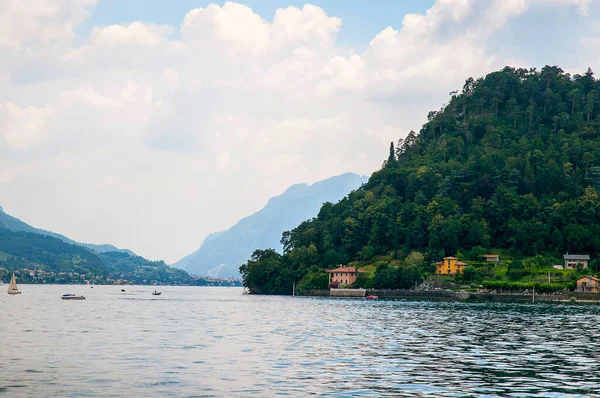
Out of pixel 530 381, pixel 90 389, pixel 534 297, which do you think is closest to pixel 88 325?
pixel 90 389

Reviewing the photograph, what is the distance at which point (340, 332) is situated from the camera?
80000 millimetres

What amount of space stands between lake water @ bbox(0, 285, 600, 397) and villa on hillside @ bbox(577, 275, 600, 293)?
102m

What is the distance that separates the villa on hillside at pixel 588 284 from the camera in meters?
184

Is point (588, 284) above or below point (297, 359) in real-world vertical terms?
above

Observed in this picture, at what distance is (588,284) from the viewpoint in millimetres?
184375

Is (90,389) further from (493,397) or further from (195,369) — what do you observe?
(493,397)

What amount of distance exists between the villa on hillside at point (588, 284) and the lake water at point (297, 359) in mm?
102047

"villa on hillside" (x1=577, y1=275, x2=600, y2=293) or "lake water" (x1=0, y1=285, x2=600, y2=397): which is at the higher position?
"villa on hillside" (x1=577, y1=275, x2=600, y2=293)

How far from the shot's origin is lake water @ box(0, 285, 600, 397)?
40488 mm

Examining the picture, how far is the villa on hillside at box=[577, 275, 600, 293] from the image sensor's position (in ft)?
603

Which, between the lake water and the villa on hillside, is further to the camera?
the villa on hillside

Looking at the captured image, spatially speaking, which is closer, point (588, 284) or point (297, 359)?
point (297, 359)

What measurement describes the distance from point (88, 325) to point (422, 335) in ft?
132

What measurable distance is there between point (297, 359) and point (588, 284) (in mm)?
150163
